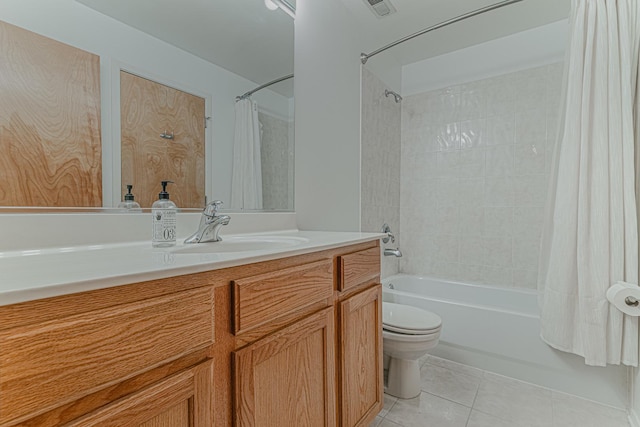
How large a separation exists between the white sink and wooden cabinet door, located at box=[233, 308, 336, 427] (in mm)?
289

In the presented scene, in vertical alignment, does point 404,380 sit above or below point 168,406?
below

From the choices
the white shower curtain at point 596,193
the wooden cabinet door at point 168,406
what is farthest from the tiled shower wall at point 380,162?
the wooden cabinet door at point 168,406

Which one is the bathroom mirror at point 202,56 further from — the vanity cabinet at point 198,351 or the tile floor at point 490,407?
the tile floor at point 490,407

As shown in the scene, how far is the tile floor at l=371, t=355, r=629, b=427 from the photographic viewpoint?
1.48 meters

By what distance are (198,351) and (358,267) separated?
72 centimetres

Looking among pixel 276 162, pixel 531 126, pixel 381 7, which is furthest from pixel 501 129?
pixel 276 162

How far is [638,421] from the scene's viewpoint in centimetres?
140

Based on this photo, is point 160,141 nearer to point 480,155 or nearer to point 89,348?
point 89,348

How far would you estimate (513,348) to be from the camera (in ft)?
5.97

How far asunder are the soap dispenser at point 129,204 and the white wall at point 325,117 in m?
0.85

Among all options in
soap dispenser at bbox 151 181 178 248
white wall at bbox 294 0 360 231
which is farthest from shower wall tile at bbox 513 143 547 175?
soap dispenser at bbox 151 181 178 248

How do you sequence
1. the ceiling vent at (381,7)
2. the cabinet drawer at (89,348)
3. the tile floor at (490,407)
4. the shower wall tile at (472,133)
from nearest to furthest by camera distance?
the cabinet drawer at (89,348) < the tile floor at (490,407) < the ceiling vent at (381,7) < the shower wall tile at (472,133)

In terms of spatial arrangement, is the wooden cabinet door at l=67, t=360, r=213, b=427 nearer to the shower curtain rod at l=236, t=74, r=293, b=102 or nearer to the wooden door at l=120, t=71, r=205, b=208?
the wooden door at l=120, t=71, r=205, b=208

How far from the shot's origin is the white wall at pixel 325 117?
178cm
